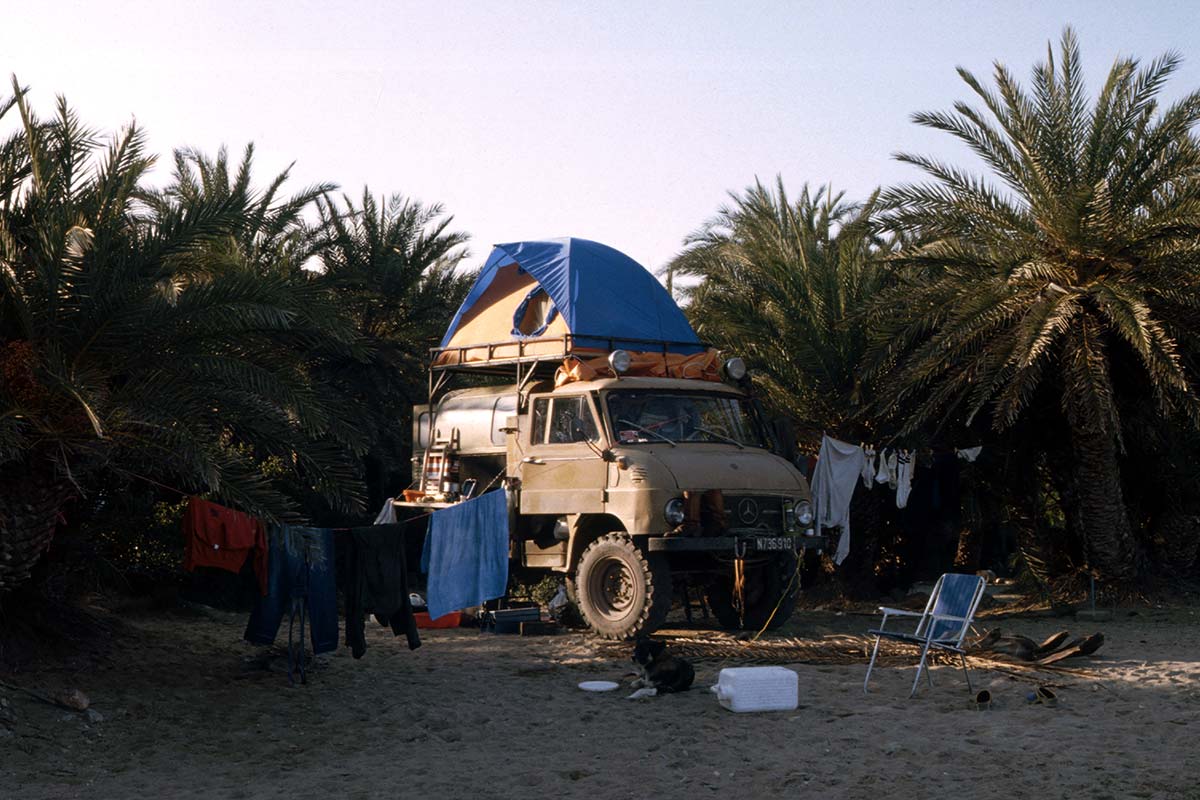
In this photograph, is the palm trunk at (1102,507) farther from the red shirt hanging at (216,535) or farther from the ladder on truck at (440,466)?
the red shirt hanging at (216,535)

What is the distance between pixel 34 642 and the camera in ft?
32.3

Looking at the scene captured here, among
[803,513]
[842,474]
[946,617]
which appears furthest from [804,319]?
[946,617]

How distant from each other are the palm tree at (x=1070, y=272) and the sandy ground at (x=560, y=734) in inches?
139

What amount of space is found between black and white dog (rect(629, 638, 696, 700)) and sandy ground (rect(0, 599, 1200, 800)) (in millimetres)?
113

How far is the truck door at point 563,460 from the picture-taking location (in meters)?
12.2

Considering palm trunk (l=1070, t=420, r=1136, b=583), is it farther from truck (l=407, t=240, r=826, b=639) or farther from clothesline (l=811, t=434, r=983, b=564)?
truck (l=407, t=240, r=826, b=639)

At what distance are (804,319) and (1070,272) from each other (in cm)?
349

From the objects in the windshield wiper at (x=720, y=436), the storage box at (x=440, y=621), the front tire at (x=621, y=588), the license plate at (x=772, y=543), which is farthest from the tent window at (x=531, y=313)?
the license plate at (x=772, y=543)

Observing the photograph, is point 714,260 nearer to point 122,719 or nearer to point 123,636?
point 123,636

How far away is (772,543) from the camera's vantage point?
11797 mm

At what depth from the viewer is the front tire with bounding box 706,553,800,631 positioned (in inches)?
492

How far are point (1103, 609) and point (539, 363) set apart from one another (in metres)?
7.34

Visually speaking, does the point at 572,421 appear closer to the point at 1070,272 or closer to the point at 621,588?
the point at 621,588

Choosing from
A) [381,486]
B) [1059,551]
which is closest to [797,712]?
[1059,551]
